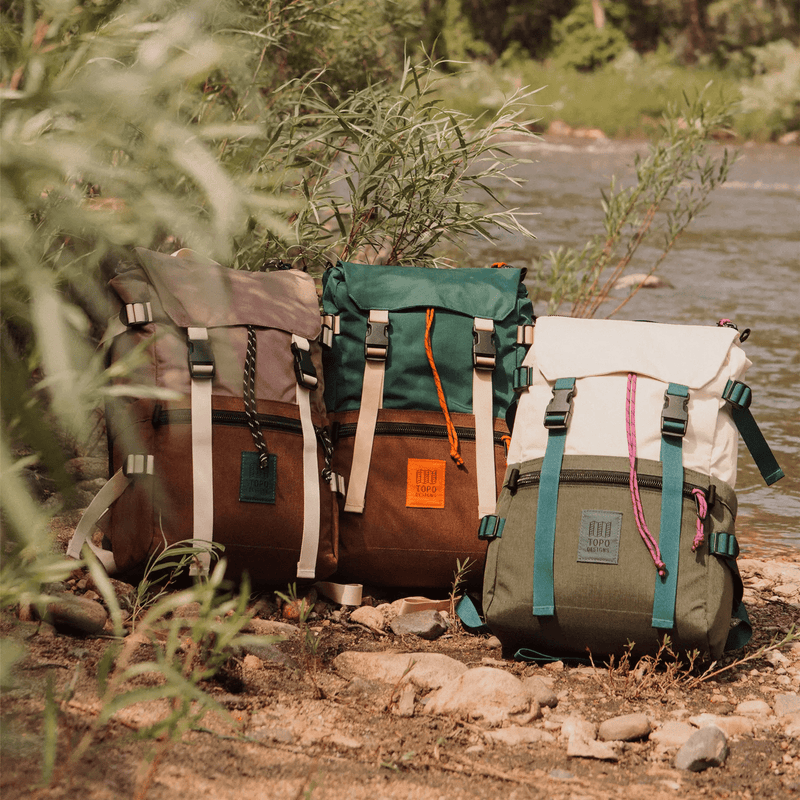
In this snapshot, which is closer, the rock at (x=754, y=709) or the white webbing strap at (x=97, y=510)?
the rock at (x=754, y=709)

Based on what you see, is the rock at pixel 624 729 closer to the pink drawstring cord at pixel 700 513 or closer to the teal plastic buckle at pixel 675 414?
the pink drawstring cord at pixel 700 513

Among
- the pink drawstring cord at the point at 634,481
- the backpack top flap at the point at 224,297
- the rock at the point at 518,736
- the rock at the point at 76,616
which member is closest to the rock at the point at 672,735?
the rock at the point at 518,736

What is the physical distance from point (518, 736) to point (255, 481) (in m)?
1.04

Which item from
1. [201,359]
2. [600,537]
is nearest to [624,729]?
[600,537]

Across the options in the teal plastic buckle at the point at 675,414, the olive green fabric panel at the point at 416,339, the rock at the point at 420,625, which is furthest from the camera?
the olive green fabric panel at the point at 416,339

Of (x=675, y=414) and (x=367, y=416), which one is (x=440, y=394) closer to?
(x=367, y=416)

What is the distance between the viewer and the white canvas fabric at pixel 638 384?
2.72 m

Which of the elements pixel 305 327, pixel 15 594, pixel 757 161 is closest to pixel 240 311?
pixel 305 327

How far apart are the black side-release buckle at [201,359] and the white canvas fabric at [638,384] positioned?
0.91 m

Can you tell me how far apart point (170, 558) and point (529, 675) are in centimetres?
103

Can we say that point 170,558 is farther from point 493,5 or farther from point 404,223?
point 493,5

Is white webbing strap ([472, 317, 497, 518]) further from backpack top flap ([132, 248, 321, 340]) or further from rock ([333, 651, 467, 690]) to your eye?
rock ([333, 651, 467, 690])

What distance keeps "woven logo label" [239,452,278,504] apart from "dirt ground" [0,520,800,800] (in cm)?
41

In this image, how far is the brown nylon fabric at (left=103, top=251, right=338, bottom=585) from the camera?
2.73 metres
